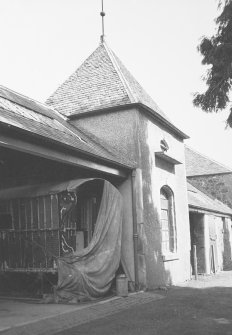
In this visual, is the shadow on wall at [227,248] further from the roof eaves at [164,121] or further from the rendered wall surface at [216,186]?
the roof eaves at [164,121]

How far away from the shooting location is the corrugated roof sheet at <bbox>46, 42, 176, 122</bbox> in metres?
12.7

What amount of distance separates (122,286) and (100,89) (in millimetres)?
6443

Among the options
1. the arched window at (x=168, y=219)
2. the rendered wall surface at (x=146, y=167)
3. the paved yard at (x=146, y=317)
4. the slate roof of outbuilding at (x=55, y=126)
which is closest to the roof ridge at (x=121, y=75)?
the rendered wall surface at (x=146, y=167)

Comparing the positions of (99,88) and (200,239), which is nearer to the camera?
(99,88)

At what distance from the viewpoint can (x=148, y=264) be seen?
451 inches

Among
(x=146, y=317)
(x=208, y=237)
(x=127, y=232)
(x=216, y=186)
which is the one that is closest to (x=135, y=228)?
(x=127, y=232)

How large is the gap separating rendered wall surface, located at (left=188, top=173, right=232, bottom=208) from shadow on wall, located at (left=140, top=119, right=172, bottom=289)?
37.2ft

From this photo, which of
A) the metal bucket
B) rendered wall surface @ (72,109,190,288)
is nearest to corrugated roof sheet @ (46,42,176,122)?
rendered wall surface @ (72,109,190,288)

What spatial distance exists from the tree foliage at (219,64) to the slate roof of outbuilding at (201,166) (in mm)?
14049

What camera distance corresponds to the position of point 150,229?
38.9ft

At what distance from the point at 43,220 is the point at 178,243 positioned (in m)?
5.89

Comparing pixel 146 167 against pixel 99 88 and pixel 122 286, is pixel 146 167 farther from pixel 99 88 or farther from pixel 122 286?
pixel 122 286

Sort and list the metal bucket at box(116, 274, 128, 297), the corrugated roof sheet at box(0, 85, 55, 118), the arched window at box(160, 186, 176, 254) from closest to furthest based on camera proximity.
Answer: the metal bucket at box(116, 274, 128, 297), the corrugated roof sheet at box(0, 85, 55, 118), the arched window at box(160, 186, 176, 254)

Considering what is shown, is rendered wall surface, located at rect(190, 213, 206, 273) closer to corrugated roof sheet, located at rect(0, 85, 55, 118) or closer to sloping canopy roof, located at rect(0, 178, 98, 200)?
corrugated roof sheet, located at rect(0, 85, 55, 118)
